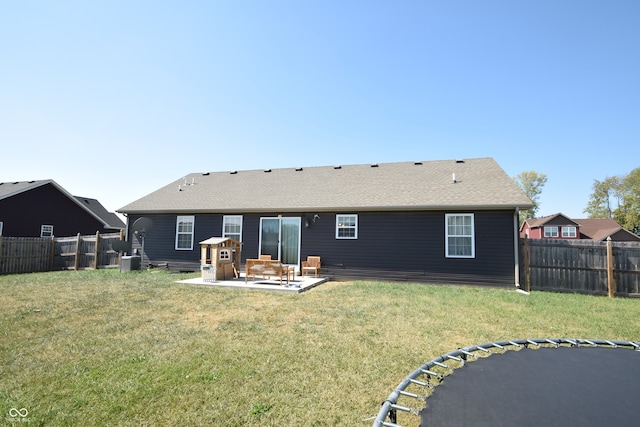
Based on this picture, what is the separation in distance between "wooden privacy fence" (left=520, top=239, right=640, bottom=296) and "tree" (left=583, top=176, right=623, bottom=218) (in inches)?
1799

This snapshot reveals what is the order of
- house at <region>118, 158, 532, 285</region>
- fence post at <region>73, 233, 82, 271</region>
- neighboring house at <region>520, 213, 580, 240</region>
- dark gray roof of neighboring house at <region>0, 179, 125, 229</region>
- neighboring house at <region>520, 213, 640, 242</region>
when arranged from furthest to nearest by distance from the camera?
neighboring house at <region>520, 213, 580, 240</region> < neighboring house at <region>520, 213, 640, 242</region> < dark gray roof of neighboring house at <region>0, 179, 125, 229</region> < fence post at <region>73, 233, 82, 271</region> < house at <region>118, 158, 532, 285</region>

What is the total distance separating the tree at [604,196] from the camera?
136 feet

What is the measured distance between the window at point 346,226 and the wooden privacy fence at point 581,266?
5.81 meters

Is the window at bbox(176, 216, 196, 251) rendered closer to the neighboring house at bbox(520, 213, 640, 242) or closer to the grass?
the grass

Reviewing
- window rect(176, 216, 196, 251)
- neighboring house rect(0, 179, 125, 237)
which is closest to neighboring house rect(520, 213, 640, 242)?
window rect(176, 216, 196, 251)

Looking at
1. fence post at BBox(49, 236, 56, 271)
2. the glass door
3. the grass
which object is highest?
the glass door

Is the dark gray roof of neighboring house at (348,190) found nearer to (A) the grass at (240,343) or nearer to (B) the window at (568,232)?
(A) the grass at (240,343)

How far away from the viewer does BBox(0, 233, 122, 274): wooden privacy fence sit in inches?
547

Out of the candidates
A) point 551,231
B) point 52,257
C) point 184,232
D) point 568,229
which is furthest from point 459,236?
point 568,229

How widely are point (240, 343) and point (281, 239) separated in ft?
26.6

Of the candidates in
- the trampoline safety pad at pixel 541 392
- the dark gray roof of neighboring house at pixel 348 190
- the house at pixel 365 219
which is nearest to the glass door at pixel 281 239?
the house at pixel 365 219

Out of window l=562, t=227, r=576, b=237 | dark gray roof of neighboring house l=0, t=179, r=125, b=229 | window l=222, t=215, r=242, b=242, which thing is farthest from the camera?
window l=562, t=227, r=576, b=237

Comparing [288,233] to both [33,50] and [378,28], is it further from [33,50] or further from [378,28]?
[33,50]

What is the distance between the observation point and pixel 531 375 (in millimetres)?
2258
